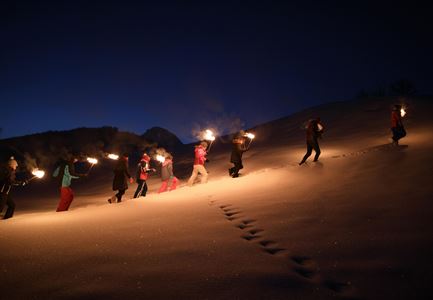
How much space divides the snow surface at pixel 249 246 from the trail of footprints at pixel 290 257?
0.01 metres

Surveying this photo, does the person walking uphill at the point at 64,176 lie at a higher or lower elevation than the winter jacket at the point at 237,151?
Answer: lower

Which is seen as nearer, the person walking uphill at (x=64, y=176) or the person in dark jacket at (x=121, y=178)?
the person walking uphill at (x=64, y=176)

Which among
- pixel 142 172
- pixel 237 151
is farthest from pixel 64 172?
pixel 237 151

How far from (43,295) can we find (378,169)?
8.36 m

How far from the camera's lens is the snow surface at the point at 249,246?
10.1 ft

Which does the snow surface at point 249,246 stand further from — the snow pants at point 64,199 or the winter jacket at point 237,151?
the winter jacket at point 237,151

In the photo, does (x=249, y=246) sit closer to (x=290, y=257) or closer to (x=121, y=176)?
(x=290, y=257)

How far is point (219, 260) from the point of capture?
3762 mm

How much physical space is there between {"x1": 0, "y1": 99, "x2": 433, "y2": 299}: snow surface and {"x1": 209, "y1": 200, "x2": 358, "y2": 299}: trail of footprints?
0.01m

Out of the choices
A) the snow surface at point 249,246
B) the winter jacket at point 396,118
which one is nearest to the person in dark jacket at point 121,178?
the snow surface at point 249,246

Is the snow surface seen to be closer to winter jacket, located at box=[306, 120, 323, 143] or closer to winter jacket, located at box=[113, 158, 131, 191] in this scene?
winter jacket, located at box=[113, 158, 131, 191]

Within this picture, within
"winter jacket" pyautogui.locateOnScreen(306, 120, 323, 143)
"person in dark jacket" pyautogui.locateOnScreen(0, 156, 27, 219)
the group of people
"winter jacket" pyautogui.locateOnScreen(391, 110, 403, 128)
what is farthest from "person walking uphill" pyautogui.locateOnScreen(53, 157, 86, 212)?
"winter jacket" pyautogui.locateOnScreen(391, 110, 403, 128)

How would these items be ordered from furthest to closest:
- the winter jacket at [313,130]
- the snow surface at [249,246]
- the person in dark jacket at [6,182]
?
the winter jacket at [313,130]
the person in dark jacket at [6,182]
the snow surface at [249,246]

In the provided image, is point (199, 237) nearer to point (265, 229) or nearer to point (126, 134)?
point (265, 229)
